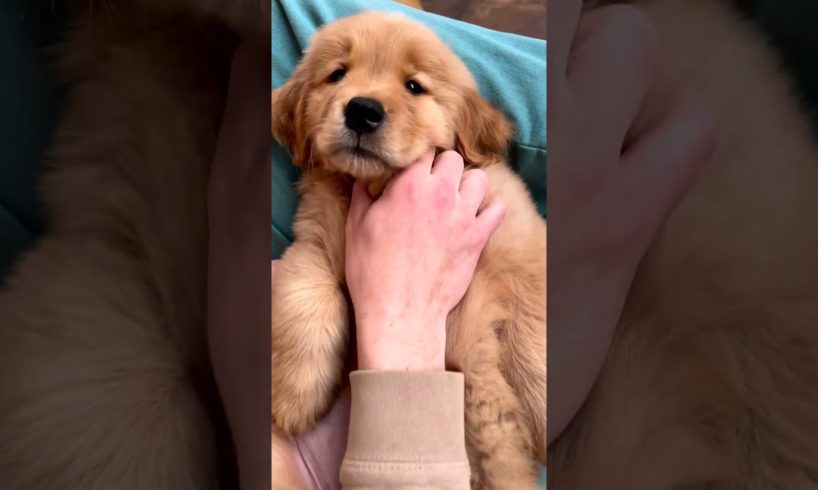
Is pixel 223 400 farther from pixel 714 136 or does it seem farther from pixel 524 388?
pixel 714 136

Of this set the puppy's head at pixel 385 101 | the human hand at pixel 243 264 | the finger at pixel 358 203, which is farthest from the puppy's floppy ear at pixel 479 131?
the human hand at pixel 243 264

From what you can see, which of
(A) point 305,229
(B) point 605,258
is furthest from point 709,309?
(A) point 305,229

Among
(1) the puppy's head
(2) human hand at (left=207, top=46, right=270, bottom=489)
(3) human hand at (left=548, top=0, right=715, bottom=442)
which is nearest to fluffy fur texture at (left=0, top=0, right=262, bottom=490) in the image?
(2) human hand at (left=207, top=46, right=270, bottom=489)

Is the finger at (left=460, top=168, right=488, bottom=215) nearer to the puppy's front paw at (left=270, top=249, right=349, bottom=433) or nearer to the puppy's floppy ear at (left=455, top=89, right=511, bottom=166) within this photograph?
the puppy's floppy ear at (left=455, top=89, right=511, bottom=166)

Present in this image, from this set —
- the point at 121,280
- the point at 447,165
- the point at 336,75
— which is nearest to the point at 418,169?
the point at 447,165

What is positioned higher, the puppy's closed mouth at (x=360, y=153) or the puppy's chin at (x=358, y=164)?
the puppy's closed mouth at (x=360, y=153)

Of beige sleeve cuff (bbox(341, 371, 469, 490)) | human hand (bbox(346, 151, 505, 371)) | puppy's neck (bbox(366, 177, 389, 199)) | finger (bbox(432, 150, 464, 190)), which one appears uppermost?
finger (bbox(432, 150, 464, 190))

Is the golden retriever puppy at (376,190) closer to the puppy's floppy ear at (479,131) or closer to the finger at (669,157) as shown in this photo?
the puppy's floppy ear at (479,131)

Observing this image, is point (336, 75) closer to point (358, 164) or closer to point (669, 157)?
point (358, 164)
